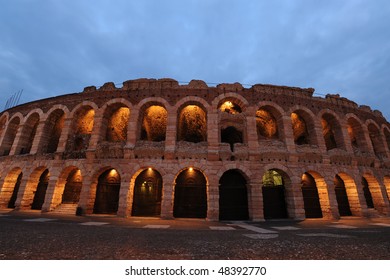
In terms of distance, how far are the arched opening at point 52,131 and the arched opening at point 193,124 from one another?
38.0 ft

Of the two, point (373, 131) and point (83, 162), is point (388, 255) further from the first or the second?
point (373, 131)

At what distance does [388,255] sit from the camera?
4277 mm

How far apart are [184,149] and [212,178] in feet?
9.60

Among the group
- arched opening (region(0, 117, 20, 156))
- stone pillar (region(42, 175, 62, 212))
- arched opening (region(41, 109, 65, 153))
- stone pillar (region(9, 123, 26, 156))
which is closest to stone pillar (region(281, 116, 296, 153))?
stone pillar (region(42, 175, 62, 212))

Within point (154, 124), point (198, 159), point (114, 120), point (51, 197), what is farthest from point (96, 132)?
point (198, 159)

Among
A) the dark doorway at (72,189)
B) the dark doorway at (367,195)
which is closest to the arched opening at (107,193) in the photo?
the dark doorway at (72,189)

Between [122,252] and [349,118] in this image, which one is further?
[349,118]

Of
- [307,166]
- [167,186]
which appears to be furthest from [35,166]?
[307,166]

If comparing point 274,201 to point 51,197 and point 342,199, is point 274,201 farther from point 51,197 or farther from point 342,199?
point 51,197

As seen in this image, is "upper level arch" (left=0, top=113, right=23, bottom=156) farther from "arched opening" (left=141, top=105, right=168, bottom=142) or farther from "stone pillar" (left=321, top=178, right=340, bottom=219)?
"stone pillar" (left=321, top=178, right=340, bottom=219)

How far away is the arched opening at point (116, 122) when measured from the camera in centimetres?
1593

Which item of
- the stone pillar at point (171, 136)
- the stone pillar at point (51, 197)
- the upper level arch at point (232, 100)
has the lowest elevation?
the stone pillar at point (51, 197)

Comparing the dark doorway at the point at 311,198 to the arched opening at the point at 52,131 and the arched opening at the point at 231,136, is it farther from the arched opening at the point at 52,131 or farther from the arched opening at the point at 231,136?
the arched opening at the point at 52,131

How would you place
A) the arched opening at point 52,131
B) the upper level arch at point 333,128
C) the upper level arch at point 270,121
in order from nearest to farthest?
the upper level arch at point 270,121 < the upper level arch at point 333,128 < the arched opening at point 52,131
